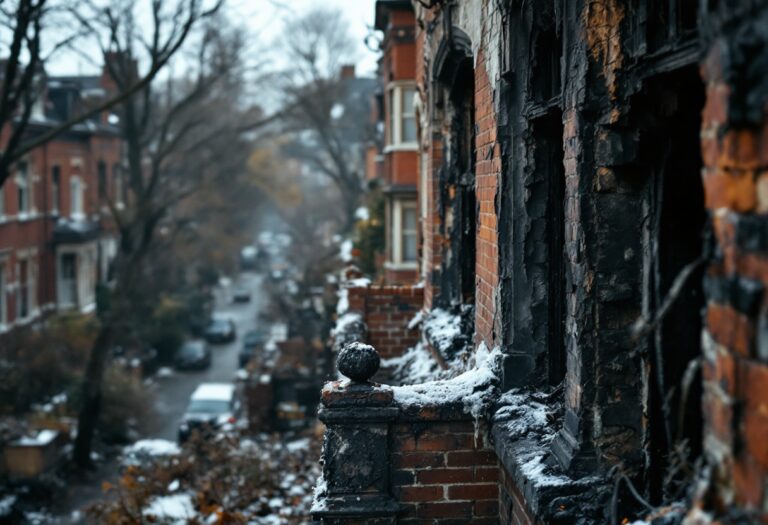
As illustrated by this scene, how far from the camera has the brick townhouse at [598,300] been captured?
2.02 m

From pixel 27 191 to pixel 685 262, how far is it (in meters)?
29.2

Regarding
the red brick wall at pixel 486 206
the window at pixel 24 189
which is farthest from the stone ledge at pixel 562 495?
the window at pixel 24 189

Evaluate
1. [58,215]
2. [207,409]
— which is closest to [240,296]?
[58,215]

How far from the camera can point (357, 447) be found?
180 inches

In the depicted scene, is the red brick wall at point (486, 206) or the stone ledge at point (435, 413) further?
the red brick wall at point (486, 206)

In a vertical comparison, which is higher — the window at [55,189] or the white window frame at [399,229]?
the window at [55,189]

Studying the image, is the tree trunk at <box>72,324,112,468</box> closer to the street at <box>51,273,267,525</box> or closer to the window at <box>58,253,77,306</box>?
the street at <box>51,273,267,525</box>

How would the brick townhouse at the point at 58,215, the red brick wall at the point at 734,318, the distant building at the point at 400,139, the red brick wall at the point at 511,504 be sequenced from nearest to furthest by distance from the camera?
the red brick wall at the point at 734,318 < the red brick wall at the point at 511,504 < the distant building at the point at 400,139 < the brick townhouse at the point at 58,215

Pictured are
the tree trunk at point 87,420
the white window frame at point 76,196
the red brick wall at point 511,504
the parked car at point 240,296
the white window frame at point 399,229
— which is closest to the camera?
the red brick wall at point 511,504

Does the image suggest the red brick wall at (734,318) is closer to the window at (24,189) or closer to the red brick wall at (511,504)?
the red brick wall at (511,504)

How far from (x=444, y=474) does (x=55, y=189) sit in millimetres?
30304

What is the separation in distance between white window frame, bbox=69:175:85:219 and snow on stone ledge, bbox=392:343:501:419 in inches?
1221

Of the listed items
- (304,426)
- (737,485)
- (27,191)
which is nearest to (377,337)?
(737,485)

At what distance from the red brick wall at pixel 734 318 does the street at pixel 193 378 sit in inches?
911
